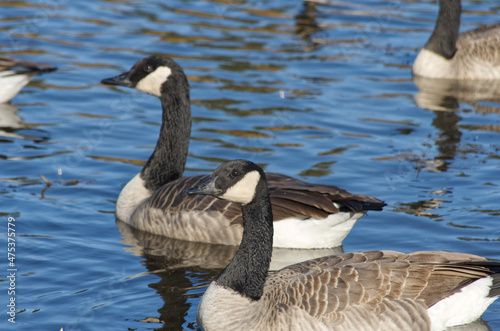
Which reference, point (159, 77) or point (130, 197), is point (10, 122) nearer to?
point (159, 77)

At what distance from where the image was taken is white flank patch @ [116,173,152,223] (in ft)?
33.3

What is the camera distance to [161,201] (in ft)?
32.1

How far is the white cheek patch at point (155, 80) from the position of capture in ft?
34.5

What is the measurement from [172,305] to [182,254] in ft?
4.61

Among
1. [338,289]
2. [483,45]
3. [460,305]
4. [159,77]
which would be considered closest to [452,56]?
[483,45]

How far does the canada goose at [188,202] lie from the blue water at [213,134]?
244 mm

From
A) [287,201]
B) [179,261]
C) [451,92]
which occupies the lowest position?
[179,261]

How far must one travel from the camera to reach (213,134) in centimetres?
1294

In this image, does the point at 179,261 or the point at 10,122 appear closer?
the point at 179,261

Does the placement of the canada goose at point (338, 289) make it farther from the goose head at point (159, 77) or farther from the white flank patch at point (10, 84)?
the white flank patch at point (10, 84)

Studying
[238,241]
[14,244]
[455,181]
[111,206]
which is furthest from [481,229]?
[14,244]

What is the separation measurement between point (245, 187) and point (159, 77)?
377cm

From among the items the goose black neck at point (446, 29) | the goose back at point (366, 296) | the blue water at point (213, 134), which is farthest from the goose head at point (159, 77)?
the goose black neck at point (446, 29)

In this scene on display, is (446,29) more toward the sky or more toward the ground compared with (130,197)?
more toward the sky
